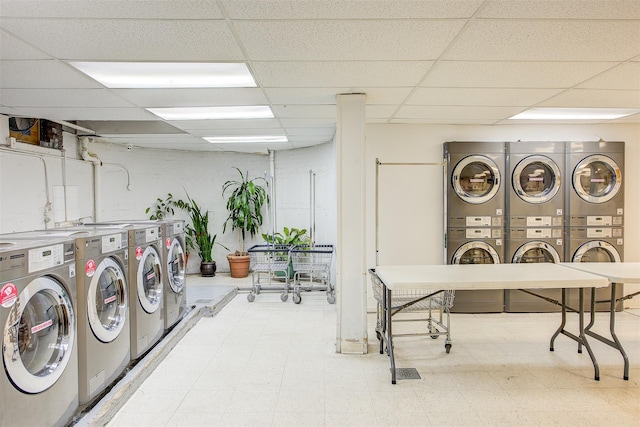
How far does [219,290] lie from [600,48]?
4.94 meters

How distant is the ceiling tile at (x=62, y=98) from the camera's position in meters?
3.01

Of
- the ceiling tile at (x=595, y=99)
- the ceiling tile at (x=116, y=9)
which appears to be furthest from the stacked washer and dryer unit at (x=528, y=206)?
the ceiling tile at (x=116, y=9)

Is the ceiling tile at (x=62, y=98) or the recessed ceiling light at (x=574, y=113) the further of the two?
the recessed ceiling light at (x=574, y=113)

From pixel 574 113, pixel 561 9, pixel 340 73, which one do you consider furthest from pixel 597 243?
pixel 340 73

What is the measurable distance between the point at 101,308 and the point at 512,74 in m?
3.47

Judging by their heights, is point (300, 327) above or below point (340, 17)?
below

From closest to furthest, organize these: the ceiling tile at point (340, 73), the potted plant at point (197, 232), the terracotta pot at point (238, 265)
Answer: the ceiling tile at point (340, 73)
the terracotta pot at point (238, 265)
the potted plant at point (197, 232)

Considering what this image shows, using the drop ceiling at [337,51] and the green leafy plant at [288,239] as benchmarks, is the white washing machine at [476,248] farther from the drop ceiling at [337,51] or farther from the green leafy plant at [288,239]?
the green leafy plant at [288,239]

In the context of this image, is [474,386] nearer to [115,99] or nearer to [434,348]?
[434,348]

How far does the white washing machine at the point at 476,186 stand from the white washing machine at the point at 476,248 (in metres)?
0.10

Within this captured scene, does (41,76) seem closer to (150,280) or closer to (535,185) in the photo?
(150,280)

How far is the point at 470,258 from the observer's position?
14.8 feet

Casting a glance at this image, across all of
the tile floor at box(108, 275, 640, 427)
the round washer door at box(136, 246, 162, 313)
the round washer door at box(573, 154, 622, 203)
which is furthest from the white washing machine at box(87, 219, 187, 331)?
the round washer door at box(573, 154, 622, 203)

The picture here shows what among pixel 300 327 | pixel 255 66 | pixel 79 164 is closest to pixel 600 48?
pixel 255 66
